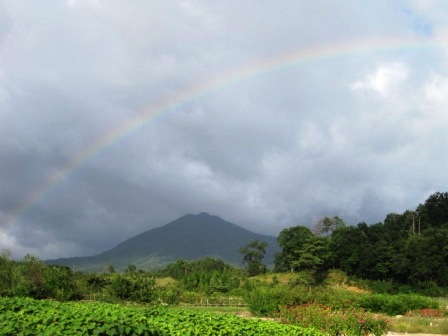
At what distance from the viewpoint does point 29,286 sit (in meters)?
38.5

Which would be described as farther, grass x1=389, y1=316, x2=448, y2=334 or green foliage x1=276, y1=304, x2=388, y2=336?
grass x1=389, y1=316, x2=448, y2=334

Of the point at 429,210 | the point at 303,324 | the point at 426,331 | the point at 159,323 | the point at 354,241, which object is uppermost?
the point at 429,210

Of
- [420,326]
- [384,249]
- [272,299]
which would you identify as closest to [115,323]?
[272,299]

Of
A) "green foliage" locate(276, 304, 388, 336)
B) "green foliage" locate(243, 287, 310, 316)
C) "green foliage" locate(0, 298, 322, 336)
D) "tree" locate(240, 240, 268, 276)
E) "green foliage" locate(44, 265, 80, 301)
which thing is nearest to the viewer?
"green foliage" locate(0, 298, 322, 336)

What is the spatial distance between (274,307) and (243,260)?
8674cm

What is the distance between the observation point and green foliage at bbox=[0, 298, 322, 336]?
5371 mm

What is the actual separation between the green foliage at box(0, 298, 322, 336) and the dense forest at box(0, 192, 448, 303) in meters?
31.7

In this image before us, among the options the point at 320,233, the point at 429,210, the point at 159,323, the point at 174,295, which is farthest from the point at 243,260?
the point at 159,323

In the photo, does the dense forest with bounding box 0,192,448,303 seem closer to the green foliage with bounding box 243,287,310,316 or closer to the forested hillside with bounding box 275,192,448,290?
the forested hillside with bounding box 275,192,448,290

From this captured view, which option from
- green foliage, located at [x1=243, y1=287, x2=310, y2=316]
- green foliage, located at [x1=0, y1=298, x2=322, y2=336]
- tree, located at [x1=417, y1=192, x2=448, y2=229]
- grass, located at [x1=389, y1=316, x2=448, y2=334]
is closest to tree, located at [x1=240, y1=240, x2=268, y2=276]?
tree, located at [x1=417, y1=192, x2=448, y2=229]

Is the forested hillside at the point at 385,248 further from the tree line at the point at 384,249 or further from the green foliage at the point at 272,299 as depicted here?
the green foliage at the point at 272,299

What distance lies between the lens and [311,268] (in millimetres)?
84188

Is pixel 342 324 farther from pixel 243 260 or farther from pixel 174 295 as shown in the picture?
pixel 243 260

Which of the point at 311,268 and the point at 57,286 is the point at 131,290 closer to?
the point at 57,286
